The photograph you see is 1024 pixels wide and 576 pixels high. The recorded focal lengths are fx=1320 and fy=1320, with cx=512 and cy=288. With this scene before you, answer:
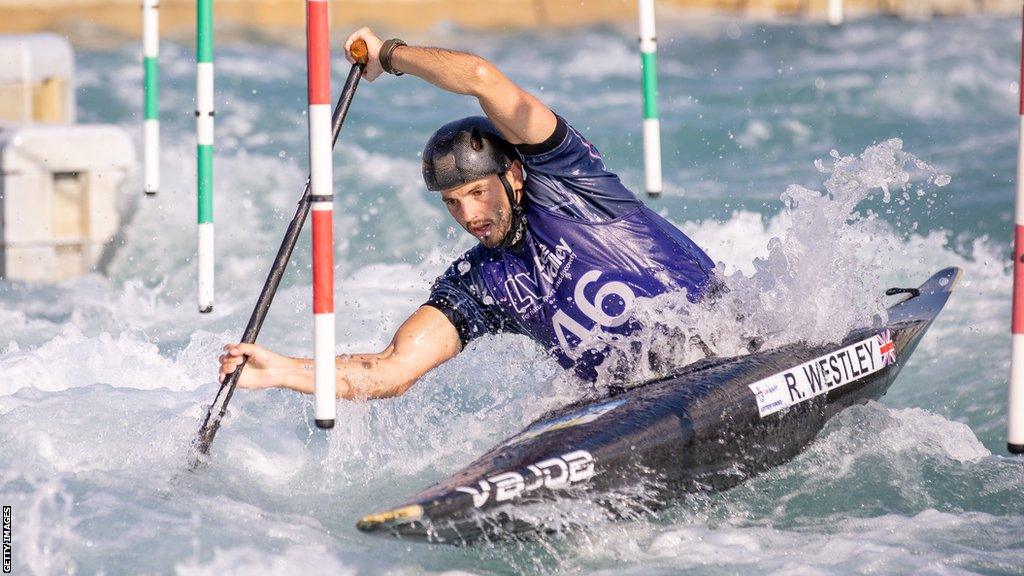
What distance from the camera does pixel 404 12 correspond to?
16.0 metres

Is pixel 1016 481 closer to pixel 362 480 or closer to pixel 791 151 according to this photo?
pixel 362 480

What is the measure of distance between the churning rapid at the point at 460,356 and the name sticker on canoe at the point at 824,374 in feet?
0.31

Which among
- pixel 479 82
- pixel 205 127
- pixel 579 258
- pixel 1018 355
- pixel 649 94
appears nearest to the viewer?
pixel 1018 355

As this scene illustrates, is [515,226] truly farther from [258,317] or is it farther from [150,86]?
[150,86]

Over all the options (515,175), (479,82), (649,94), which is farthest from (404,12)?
(479,82)

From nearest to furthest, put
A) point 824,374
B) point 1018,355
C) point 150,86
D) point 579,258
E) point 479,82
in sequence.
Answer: point 1018,355 → point 479,82 → point 579,258 → point 824,374 → point 150,86

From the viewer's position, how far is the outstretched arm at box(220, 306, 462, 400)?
3820mm

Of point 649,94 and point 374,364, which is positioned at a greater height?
point 649,94

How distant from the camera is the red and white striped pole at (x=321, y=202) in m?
3.12

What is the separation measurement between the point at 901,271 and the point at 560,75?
22.1 feet

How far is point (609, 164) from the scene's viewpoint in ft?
31.3

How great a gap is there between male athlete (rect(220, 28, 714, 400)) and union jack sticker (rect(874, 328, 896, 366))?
2.50 ft

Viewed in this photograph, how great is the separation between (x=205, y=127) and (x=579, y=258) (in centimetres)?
192

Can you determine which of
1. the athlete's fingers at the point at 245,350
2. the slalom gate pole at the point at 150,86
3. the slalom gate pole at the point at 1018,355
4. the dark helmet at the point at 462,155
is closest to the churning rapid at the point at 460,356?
the athlete's fingers at the point at 245,350
